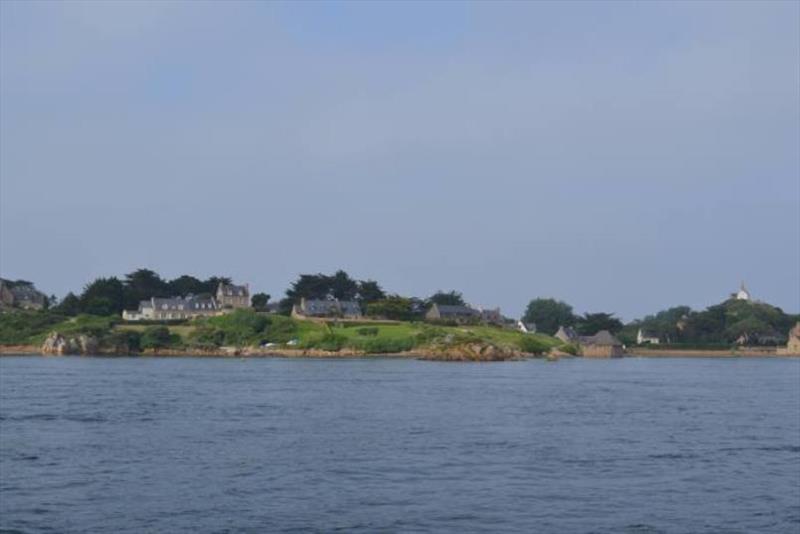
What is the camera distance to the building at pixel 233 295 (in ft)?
473

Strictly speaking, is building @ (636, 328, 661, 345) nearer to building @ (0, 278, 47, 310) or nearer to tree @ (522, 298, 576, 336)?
tree @ (522, 298, 576, 336)

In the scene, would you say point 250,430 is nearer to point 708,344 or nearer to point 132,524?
point 132,524

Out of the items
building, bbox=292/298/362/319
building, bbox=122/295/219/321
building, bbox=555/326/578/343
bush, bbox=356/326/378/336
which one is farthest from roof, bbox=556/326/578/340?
building, bbox=122/295/219/321

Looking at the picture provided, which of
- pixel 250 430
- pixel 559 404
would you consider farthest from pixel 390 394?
pixel 250 430

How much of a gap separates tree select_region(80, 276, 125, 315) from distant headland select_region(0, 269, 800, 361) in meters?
0.16

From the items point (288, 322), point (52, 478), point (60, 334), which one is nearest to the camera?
point (52, 478)

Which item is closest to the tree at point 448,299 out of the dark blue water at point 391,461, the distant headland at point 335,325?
the distant headland at point 335,325

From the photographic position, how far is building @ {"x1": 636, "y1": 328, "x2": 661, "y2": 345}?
166 m

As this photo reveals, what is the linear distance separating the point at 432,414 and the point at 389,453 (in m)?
12.1

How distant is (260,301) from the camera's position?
14650 centimetres

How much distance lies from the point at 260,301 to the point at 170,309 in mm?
14997

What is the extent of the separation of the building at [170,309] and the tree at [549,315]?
57.6 metres

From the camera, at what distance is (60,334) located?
109875 mm

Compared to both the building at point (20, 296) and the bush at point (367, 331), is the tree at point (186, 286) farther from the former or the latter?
the bush at point (367, 331)
